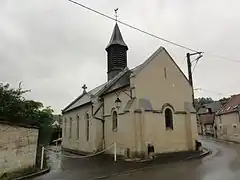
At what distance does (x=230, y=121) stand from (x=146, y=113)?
2345 cm

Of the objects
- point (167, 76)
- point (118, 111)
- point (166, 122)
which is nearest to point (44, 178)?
point (118, 111)

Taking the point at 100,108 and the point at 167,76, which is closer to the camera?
the point at 167,76

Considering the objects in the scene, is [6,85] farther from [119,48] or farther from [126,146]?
[119,48]

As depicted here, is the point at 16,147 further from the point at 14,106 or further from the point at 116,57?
the point at 116,57

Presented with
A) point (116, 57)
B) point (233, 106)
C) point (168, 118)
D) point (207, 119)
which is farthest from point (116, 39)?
point (207, 119)

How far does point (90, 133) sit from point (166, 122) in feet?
25.0

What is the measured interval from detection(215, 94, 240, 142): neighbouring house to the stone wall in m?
29.3

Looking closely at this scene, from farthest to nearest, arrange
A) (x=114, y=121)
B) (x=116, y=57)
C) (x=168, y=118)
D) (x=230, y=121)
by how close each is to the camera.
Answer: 1. (x=230, y=121)
2. (x=116, y=57)
3. (x=114, y=121)
4. (x=168, y=118)

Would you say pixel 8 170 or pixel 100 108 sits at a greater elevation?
pixel 100 108

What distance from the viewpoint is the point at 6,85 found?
15.4 m

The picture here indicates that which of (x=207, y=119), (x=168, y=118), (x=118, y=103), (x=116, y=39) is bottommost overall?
(x=168, y=118)

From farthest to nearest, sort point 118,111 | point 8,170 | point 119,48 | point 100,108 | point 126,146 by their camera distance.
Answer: point 119,48, point 100,108, point 118,111, point 126,146, point 8,170

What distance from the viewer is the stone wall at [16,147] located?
10.9m

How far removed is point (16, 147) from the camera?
11672 millimetres
